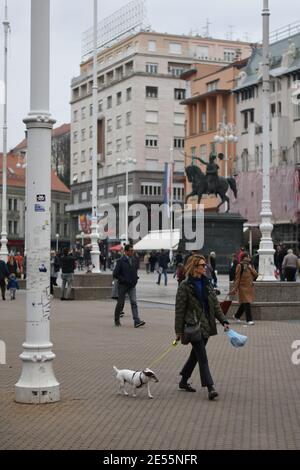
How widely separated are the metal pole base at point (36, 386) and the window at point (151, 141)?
8815cm

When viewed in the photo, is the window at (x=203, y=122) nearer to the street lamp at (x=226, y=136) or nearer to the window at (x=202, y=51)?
the street lamp at (x=226, y=136)

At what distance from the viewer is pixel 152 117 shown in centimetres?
9688

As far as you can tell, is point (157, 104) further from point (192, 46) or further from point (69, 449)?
point (69, 449)

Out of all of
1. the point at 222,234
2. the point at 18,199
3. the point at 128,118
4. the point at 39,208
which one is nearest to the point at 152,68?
the point at 128,118

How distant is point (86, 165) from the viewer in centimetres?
10625

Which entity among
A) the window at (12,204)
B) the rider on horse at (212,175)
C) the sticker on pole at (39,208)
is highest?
the window at (12,204)

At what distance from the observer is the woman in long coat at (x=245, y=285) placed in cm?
1808

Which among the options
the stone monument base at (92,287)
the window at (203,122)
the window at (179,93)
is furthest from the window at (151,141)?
the stone monument base at (92,287)

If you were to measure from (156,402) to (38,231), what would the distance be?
2.33 m

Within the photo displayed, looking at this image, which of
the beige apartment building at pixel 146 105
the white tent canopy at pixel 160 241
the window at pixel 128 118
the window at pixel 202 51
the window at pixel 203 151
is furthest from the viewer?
the window at pixel 202 51

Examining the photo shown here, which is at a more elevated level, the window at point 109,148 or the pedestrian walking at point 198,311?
the window at point 109,148

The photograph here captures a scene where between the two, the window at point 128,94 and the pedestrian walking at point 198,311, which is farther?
the window at point 128,94

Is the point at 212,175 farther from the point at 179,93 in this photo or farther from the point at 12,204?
the point at 12,204

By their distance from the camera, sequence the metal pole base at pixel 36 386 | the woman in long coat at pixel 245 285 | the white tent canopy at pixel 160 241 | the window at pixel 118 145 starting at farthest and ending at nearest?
the window at pixel 118 145
the white tent canopy at pixel 160 241
the woman in long coat at pixel 245 285
the metal pole base at pixel 36 386
